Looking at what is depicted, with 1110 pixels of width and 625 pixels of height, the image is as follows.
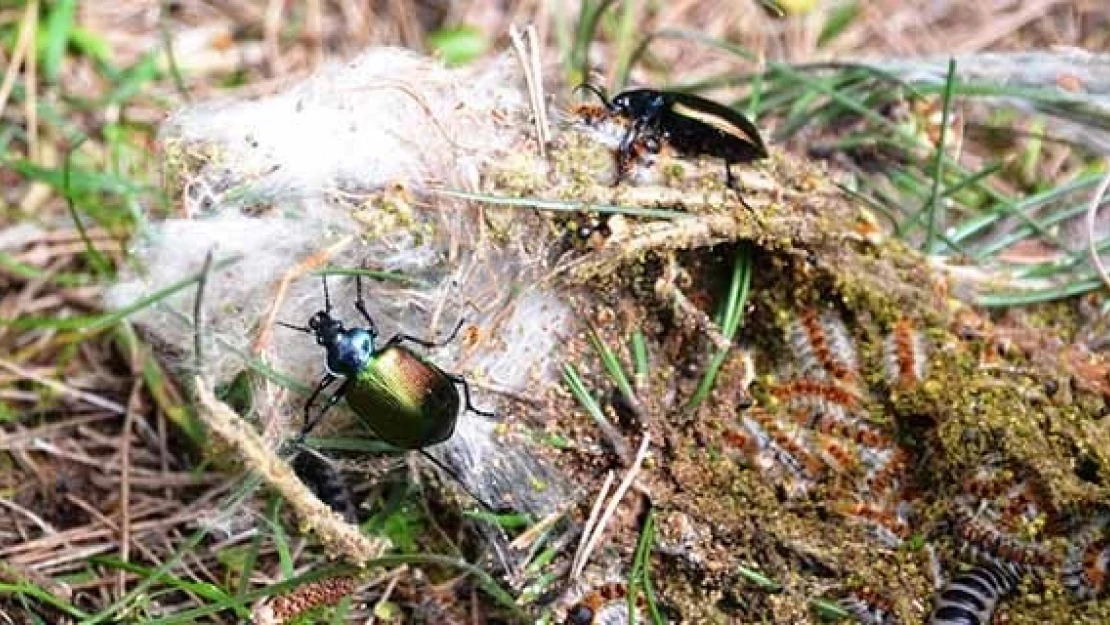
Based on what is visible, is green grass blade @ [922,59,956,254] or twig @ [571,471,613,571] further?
green grass blade @ [922,59,956,254]

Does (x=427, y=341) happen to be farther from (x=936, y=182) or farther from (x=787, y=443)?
(x=936, y=182)

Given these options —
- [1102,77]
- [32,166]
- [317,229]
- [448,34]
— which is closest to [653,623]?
[317,229]

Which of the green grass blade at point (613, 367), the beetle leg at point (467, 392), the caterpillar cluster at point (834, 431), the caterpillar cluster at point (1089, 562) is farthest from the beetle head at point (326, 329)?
the caterpillar cluster at point (1089, 562)

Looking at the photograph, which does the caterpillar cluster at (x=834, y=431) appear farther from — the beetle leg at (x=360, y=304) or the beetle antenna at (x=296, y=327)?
the beetle antenna at (x=296, y=327)

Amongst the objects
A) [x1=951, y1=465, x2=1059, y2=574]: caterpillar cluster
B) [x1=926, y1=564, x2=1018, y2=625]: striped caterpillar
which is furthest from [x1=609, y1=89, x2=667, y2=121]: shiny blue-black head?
[x1=926, y1=564, x2=1018, y2=625]: striped caterpillar

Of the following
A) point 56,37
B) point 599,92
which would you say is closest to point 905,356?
point 599,92

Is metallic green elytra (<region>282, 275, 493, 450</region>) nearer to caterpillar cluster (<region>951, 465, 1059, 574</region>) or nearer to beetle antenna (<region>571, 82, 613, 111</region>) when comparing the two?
beetle antenna (<region>571, 82, 613, 111</region>)
